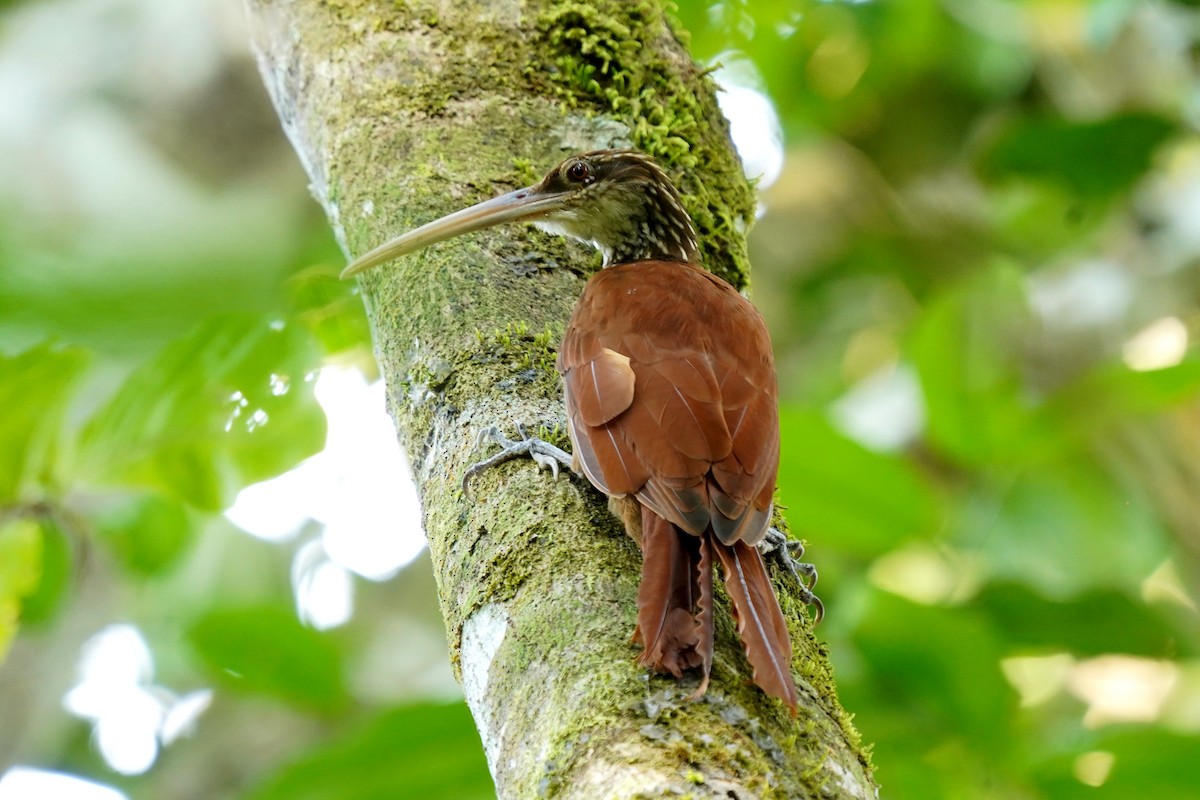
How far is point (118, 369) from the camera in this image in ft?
10.2

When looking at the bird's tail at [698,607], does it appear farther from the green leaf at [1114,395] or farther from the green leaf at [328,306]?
the green leaf at [1114,395]

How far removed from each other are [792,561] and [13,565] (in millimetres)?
1637

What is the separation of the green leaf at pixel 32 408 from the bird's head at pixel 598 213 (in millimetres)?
671

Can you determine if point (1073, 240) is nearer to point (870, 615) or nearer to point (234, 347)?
point (870, 615)

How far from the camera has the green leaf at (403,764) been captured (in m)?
2.71

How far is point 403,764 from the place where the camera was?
274 centimetres

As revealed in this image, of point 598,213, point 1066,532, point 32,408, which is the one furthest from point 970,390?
point 32,408

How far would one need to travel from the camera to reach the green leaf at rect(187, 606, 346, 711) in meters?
3.41

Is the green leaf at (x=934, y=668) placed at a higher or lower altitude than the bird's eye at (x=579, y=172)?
lower

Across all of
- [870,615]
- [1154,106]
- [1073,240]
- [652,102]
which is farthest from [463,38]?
[1073,240]

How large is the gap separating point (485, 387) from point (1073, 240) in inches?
182

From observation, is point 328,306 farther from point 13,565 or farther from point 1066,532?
point 1066,532

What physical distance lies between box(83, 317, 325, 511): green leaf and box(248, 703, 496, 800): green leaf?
0.64 meters

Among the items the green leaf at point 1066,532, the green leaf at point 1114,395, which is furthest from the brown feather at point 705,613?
the green leaf at point 1066,532
